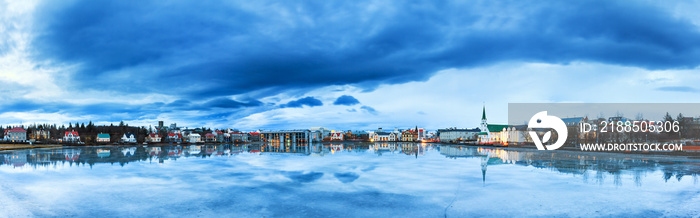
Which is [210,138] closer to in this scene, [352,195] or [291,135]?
[291,135]

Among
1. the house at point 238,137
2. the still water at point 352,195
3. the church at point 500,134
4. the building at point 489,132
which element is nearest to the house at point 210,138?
the house at point 238,137

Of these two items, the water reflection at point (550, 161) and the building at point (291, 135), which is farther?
the building at point (291, 135)

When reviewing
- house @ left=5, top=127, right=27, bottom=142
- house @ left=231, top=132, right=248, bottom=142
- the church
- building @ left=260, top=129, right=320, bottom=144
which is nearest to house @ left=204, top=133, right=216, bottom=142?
house @ left=231, top=132, right=248, bottom=142

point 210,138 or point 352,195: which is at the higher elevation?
point 352,195

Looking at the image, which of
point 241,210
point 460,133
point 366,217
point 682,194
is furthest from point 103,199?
point 460,133

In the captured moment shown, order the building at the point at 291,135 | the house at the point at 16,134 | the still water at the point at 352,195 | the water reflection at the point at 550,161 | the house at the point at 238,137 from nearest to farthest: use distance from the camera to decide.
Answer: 1. the still water at the point at 352,195
2. the water reflection at the point at 550,161
3. the house at the point at 16,134
4. the building at the point at 291,135
5. the house at the point at 238,137

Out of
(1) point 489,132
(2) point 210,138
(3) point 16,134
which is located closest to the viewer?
(3) point 16,134

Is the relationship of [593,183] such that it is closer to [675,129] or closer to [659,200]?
[659,200]

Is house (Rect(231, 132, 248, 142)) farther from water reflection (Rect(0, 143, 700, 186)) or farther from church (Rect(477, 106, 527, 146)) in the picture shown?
water reflection (Rect(0, 143, 700, 186))


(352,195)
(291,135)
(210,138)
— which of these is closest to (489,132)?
(291,135)

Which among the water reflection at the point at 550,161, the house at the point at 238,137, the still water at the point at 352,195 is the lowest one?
the house at the point at 238,137

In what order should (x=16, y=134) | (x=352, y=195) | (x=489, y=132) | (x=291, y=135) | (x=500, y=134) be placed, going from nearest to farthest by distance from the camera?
1. (x=352, y=195)
2. (x=16, y=134)
3. (x=500, y=134)
4. (x=489, y=132)
5. (x=291, y=135)

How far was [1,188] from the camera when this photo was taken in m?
18.4

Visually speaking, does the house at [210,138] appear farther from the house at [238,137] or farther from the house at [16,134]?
the house at [16,134]
